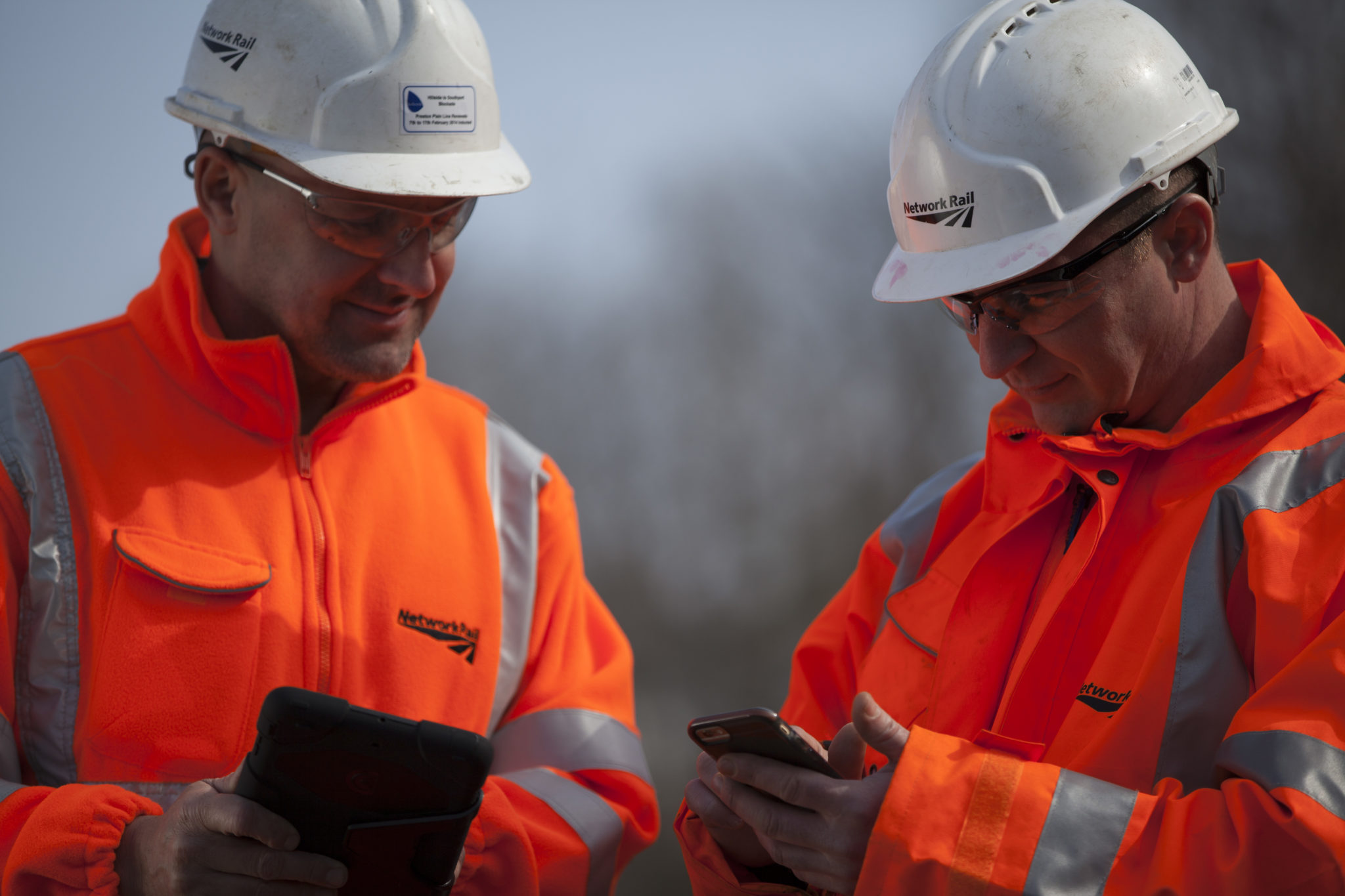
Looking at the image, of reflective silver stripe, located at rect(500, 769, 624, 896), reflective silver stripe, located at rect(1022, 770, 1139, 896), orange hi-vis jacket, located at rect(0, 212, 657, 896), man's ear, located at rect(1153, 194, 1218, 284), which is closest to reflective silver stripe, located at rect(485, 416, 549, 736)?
orange hi-vis jacket, located at rect(0, 212, 657, 896)

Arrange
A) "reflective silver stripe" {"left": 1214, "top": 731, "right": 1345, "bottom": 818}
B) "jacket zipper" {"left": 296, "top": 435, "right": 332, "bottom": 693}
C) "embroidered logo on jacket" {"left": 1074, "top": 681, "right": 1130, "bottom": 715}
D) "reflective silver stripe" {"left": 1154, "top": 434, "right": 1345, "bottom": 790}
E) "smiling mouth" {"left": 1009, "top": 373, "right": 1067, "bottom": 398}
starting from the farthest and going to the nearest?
"jacket zipper" {"left": 296, "top": 435, "right": 332, "bottom": 693} → "smiling mouth" {"left": 1009, "top": 373, "right": 1067, "bottom": 398} → "embroidered logo on jacket" {"left": 1074, "top": 681, "right": 1130, "bottom": 715} → "reflective silver stripe" {"left": 1154, "top": 434, "right": 1345, "bottom": 790} → "reflective silver stripe" {"left": 1214, "top": 731, "right": 1345, "bottom": 818}

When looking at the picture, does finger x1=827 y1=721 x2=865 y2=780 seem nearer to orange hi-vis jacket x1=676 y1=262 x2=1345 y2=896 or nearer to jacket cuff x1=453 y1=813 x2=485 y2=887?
orange hi-vis jacket x1=676 y1=262 x2=1345 y2=896

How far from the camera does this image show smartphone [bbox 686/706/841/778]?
6.35 feet

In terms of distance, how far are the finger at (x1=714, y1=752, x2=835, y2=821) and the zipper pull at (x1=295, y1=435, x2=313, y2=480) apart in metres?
1.28

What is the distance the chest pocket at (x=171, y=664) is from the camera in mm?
2350

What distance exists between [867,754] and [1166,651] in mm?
834

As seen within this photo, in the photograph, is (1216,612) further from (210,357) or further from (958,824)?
(210,357)

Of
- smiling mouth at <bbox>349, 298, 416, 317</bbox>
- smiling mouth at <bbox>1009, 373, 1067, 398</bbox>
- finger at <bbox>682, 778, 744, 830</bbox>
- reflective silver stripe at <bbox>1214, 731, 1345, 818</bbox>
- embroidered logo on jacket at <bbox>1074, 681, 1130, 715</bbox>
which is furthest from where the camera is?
smiling mouth at <bbox>349, 298, 416, 317</bbox>

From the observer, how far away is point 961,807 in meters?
1.77

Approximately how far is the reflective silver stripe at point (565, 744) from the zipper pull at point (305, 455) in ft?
2.69

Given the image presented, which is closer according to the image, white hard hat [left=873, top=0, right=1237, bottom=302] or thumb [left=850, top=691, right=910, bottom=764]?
thumb [left=850, top=691, right=910, bottom=764]

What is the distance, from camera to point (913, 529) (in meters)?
2.69

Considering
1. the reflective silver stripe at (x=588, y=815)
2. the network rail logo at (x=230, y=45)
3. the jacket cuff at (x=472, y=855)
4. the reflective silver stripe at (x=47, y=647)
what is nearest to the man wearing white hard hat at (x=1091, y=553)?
the reflective silver stripe at (x=588, y=815)

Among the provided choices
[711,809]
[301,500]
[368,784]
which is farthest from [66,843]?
[711,809]
